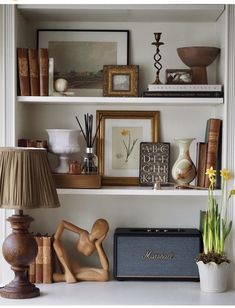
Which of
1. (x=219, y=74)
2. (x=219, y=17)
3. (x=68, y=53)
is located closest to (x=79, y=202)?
(x=68, y=53)

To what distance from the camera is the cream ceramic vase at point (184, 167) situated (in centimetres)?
276

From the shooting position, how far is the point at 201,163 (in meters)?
2.76

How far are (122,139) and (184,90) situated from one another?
41 centimetres

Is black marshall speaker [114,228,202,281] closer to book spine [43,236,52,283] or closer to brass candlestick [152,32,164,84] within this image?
book spine [43,236,52,283]

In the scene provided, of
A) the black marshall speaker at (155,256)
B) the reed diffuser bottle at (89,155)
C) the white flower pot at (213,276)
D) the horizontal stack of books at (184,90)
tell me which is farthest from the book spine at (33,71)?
the white flower pot at (213,276)

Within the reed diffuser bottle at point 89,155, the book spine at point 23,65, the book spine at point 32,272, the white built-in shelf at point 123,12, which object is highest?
the white built-in shelf at point 123,12

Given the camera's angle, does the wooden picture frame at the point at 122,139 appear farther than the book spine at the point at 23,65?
Yes

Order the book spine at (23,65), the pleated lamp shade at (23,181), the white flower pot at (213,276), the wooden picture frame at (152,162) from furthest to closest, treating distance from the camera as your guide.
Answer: the wooden picture frame at (152,162) < the book spine at (23,65) < the white flower pot at (213,276) < the pleated lamp shade at (23,181)

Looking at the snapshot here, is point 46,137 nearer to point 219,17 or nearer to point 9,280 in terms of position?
point 9,280

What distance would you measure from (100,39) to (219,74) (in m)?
0.58

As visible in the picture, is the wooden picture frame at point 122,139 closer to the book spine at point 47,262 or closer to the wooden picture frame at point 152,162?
the wooden picture frame at point 152,162

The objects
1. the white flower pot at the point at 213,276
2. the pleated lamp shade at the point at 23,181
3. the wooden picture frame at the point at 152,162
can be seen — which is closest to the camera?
the pleated lamp shade at the point at 23,181

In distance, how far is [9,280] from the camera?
2.71 meters

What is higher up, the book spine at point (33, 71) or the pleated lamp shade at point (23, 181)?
the book spine at point (33, 71)
